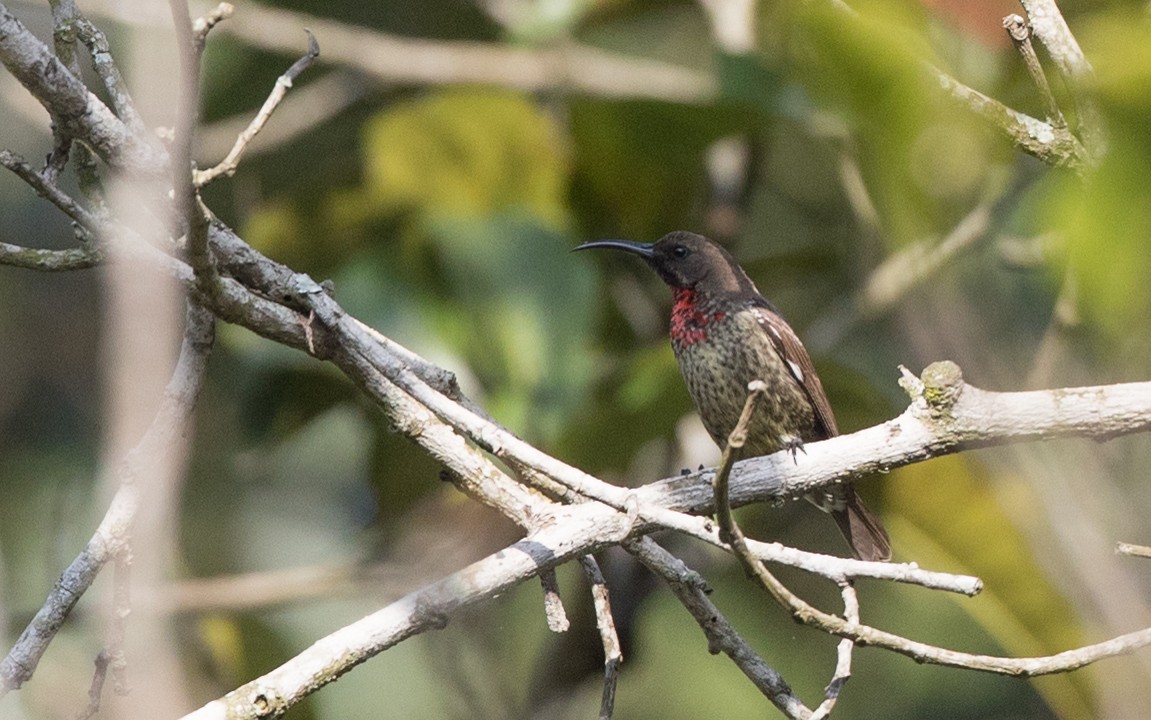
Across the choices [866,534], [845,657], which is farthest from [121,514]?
[866,534]

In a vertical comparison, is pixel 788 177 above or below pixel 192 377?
above

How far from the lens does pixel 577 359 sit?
532 centimetres

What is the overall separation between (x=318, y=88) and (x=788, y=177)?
8.02 feet

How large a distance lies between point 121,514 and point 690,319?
2420mm

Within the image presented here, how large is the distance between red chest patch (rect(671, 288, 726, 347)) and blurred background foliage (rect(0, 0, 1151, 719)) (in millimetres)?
319

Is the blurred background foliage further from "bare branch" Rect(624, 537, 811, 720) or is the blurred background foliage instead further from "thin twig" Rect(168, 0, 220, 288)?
"thin twig" Rect(168, 0, 220, 288)

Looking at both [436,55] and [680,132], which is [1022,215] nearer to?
[680,132]

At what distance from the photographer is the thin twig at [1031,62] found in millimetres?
2447

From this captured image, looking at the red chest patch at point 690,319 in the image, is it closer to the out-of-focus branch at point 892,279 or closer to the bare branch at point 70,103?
the out-of-focus branch at point 892,279

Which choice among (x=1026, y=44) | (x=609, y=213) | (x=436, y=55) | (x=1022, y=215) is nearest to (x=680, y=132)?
(x=609, y=213)

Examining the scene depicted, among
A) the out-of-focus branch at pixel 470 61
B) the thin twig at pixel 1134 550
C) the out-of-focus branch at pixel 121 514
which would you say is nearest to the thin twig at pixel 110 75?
the out-of-focus branch at pixel 121 514

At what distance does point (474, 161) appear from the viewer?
604 centimetres

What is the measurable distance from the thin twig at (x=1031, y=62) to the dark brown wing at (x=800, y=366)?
198cm

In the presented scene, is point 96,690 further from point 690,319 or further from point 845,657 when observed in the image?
point 690,319
